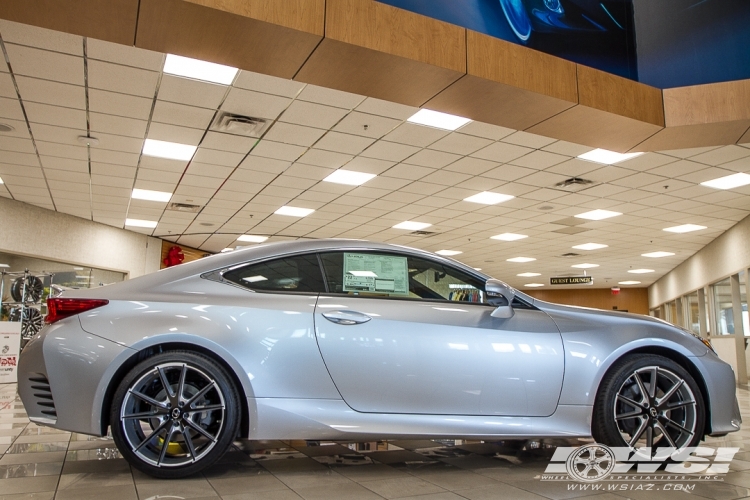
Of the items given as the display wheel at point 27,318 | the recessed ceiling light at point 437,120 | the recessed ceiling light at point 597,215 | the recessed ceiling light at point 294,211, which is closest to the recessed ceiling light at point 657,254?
the recessed ceiling light at point 597,215

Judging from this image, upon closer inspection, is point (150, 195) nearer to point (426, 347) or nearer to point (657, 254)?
point (426, 347)

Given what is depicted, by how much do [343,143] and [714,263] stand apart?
37.5ft

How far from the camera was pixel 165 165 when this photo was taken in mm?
8523

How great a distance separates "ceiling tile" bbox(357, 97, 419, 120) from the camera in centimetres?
626

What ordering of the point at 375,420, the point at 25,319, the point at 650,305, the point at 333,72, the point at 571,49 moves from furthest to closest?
the point at 650,305
the point at 25,319
the point at 571,49
the point at 333,72
the point at 375,420

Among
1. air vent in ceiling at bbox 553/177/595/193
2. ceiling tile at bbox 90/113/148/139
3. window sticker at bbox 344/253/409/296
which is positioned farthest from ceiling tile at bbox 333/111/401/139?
window sticker at bbox 344/253/409/296

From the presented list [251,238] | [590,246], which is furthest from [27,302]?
[590,246]

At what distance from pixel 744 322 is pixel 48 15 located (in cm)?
1374

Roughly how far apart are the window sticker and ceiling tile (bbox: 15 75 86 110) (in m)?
4.83

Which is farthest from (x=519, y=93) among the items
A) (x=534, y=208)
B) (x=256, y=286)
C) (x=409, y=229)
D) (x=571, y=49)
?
(x=409, y=229)

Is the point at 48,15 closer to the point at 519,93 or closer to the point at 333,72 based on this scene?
the point at 333,72

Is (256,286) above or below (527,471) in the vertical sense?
above

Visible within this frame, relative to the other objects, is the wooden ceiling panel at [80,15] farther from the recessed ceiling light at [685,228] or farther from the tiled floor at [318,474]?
the recessed ceiling light at [685,228]

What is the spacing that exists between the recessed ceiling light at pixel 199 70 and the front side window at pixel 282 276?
3457 mm
